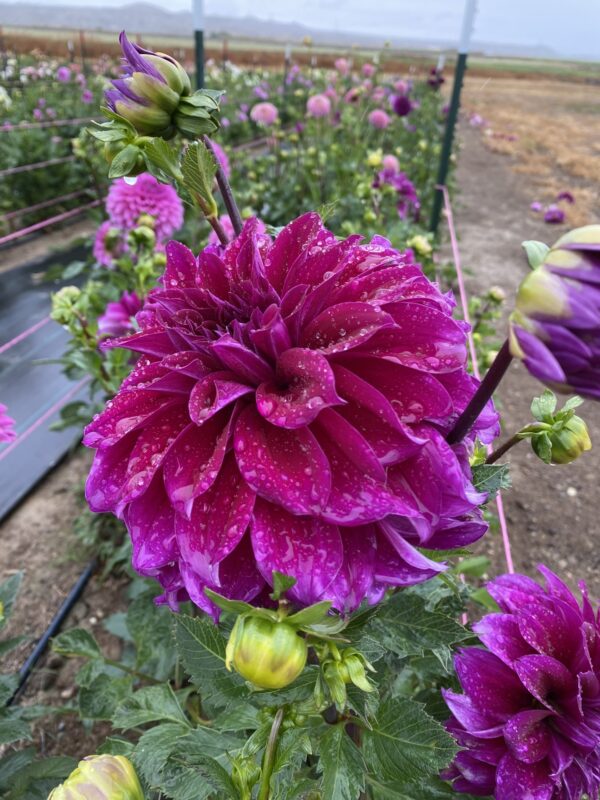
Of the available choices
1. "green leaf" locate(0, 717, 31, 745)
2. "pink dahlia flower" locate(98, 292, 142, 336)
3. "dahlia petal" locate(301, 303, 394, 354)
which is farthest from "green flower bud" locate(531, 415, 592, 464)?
"pink dahlia flower" locate(98, 292, 142, 336)

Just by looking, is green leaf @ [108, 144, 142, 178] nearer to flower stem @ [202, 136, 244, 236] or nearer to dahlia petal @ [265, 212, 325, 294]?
flower stem @ [202, 136, 244, 236]

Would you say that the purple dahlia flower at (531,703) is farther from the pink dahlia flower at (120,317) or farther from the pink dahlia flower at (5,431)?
the pink dahlia flower at (120,317)

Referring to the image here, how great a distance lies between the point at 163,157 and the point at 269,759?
514 mm

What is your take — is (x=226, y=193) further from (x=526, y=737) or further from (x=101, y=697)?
(x=101, y=697)

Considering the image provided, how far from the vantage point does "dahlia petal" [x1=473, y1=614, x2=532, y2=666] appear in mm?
571

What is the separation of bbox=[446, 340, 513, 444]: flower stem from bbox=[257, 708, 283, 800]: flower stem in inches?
10.7

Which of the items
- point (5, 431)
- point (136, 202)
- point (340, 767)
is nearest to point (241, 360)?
point (340, 767)

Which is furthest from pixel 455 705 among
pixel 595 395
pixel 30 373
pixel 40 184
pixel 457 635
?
pixel 40 184

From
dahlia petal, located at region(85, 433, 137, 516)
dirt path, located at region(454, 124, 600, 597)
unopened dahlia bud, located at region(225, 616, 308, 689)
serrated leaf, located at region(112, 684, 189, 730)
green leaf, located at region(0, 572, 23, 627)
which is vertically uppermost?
dahlia petal, located at region(85, 433, 137, 516)

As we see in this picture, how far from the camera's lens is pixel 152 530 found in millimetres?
416

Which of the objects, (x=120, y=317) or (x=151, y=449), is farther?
(x=120, y=317)

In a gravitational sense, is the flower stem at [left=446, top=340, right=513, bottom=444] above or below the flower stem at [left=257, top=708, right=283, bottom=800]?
above

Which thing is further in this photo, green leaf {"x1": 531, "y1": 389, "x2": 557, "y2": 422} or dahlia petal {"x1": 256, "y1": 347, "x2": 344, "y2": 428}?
green leaf {"x1": 531, "y1": 389, "x2": 557, "y2": 422}

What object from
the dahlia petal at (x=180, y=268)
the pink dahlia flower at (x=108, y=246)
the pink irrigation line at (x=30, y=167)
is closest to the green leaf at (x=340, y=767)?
the dahlia petal at (x=180, y=268)
